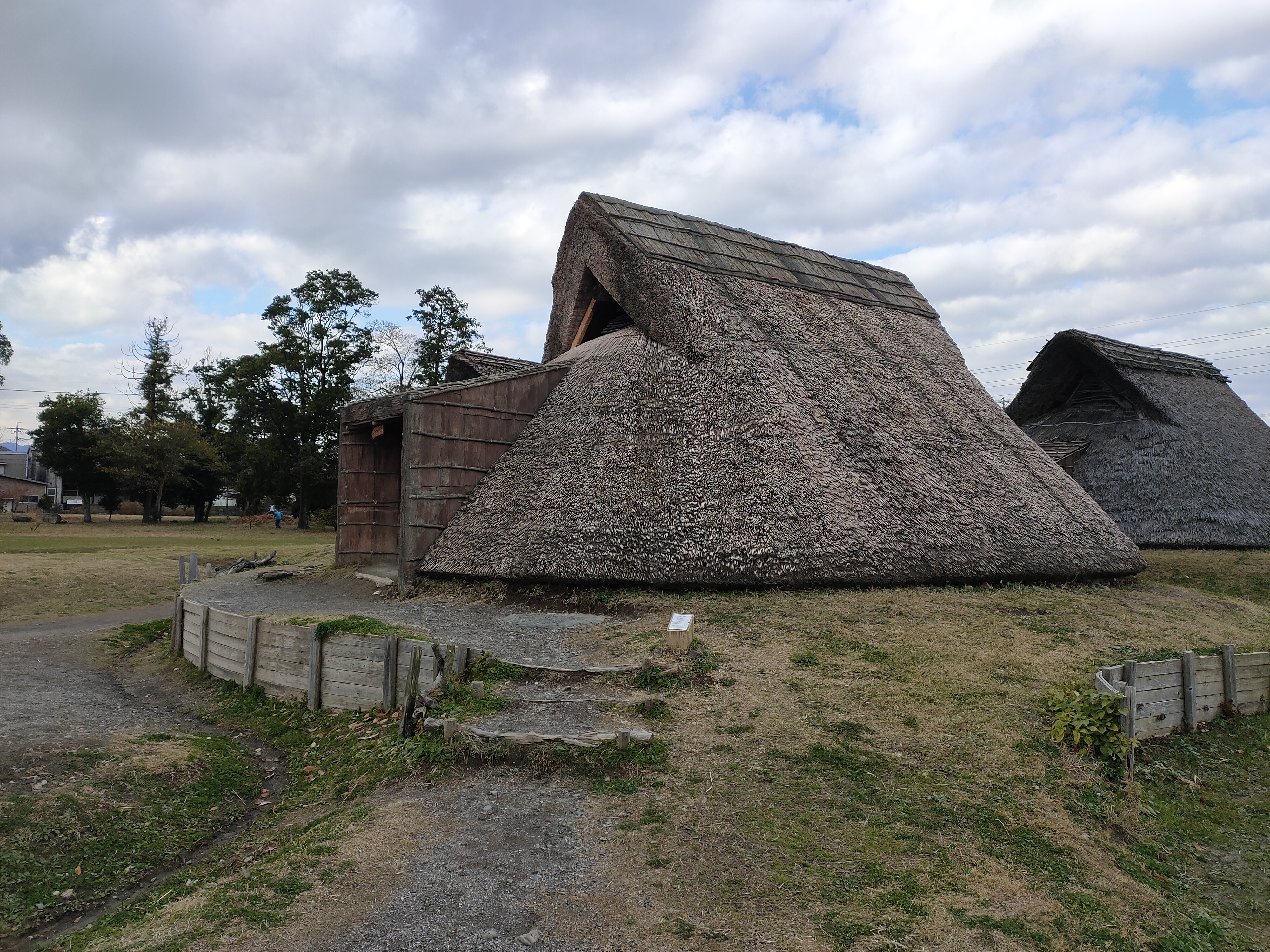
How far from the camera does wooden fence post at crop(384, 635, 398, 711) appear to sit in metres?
7.55

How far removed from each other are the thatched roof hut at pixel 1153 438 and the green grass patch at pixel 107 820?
729 inches

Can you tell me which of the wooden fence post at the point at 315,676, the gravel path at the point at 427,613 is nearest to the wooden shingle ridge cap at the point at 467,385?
the gravel path at the point at 427,613

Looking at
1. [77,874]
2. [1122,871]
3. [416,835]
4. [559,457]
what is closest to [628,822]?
[416,835]

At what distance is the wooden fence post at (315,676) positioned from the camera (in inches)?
325

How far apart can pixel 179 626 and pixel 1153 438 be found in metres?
21.0

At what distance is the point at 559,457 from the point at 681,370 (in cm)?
249

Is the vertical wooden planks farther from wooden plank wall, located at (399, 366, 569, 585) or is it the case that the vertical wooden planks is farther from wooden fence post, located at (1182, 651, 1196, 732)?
wooden plank wall, located at (399, 366, 569, 585)

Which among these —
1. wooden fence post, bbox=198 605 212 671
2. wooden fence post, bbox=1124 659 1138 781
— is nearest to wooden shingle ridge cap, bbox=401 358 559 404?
wooden fence post, bbox=198 605 212 671

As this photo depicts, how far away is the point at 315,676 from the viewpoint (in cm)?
829

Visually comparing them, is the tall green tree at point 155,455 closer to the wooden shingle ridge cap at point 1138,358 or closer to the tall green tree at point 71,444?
the tall green tree at point 71,444

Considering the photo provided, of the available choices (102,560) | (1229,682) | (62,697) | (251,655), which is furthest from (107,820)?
(102,560)

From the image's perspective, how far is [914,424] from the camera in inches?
539

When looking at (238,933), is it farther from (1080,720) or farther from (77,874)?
(1080,720)

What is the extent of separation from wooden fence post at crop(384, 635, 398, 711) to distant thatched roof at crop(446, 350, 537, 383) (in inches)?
393
